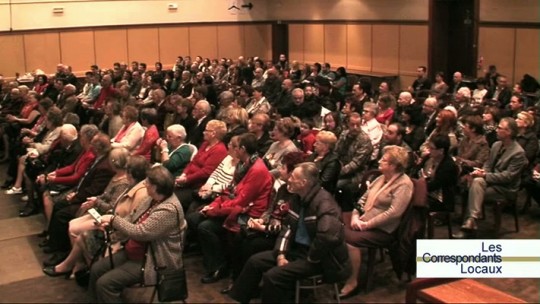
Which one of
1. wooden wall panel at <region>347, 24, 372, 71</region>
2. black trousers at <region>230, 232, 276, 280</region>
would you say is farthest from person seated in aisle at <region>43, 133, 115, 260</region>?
wooden wall panel at <region>347, 24, 372, 71</region>

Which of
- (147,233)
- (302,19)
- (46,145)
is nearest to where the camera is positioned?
(147,233)

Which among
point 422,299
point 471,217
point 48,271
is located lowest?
point 48,271

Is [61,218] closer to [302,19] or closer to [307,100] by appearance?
[307,100]

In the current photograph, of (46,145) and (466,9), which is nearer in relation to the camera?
(46,145)

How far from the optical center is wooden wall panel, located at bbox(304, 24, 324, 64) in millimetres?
18578

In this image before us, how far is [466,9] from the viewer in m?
13.7

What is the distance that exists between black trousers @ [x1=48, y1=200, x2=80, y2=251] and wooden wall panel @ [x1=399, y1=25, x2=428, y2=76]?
35.3 feet

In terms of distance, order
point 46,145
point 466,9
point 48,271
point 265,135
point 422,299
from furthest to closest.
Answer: point 466,9 < point 46,145 < point 265,135 < point 48,271 < point 422,299

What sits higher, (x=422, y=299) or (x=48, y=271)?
(x=422, y=299)

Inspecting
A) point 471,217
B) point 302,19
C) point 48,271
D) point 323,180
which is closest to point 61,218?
point 48,271

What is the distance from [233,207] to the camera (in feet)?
16.5

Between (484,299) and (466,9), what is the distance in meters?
11.9

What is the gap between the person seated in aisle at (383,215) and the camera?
15.2 ft

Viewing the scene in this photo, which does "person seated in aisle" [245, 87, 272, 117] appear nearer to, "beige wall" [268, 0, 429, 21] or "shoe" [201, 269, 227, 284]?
"shoe" [201, 269, 227, 284]
